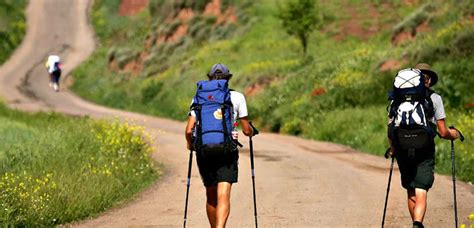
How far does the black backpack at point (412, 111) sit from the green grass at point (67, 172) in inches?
187

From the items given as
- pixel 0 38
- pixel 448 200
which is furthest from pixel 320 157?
pixel 0 38

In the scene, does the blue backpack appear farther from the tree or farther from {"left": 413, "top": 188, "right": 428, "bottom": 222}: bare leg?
the tree

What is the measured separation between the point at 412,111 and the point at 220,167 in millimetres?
2106

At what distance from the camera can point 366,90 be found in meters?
27.8

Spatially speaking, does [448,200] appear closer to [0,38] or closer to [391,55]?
[391,55]

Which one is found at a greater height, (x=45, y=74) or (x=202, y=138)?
(x=45, y=74)

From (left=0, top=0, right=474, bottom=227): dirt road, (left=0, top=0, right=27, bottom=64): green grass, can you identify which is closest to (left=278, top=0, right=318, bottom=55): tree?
(left=0, top=0, right=474, bottom=227): dirt road

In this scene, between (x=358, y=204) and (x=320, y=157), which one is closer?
(x=358, y=204)

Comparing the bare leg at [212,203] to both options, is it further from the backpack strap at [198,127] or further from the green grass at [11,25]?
the green grass at [11,25]

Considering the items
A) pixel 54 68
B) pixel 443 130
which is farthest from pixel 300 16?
pixel 443 130

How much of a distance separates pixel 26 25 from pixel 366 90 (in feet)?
150

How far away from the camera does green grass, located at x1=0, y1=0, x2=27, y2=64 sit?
6128cm

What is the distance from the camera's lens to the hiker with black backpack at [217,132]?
884 cm

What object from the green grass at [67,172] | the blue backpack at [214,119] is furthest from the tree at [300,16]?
the blue backpack at [214,119]
